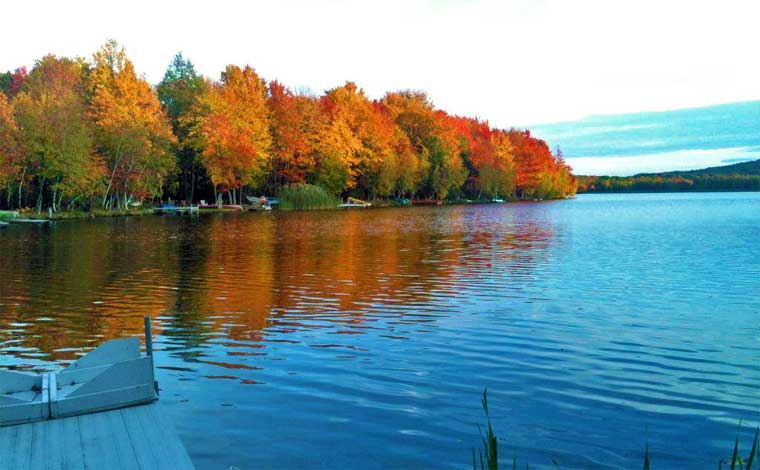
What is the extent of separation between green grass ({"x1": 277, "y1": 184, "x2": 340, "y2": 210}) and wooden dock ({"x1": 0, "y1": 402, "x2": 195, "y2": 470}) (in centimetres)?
6605

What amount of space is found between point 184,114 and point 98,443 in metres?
70.1

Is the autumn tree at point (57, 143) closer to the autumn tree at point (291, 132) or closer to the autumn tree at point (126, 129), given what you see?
the autumn tree at point (126, 129)

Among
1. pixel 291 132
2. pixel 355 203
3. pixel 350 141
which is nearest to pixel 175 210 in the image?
pixel 291 132

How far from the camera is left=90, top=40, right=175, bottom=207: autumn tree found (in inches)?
2304

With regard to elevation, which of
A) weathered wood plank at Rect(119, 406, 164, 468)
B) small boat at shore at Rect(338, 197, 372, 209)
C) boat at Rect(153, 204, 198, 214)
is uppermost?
small boat at shore at Rect(338, 197, 372, 209)

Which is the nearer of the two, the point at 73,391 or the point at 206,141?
the point at 73,391

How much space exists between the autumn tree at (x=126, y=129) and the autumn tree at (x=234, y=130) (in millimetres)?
4209

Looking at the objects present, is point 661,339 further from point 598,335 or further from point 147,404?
point 147,404

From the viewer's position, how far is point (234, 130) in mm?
67750

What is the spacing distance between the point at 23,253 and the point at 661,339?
2558 cm

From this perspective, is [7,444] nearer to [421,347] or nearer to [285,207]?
[421,347]

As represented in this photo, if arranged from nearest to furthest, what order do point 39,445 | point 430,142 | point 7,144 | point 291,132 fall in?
1. point 39,445
2. point 7,144
3. point 291,132
4. point 430,142

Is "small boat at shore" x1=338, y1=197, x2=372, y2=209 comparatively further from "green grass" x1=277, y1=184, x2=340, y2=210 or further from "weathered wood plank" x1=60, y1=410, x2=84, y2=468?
"weathered wood plank" x1=60, y1=410, x2=84, y2=468

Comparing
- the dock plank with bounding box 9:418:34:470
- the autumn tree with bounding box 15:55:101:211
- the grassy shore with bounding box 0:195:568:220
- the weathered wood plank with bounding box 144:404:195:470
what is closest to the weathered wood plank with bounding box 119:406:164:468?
the weathered wood plank with bounding box 144:404:195:470
